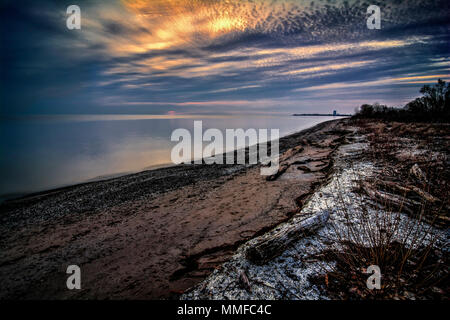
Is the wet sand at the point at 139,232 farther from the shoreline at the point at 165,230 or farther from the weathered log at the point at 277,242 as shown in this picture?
the weathered log at the point at 277,242

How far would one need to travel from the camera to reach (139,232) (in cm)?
485

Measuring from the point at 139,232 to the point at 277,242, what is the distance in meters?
3.58

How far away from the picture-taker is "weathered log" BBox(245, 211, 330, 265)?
289cm

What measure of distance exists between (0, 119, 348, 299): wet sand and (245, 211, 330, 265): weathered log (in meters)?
0.70

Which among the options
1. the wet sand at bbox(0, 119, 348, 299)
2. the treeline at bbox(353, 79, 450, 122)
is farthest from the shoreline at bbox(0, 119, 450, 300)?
the treeline at bbox(353, 79, 450, 122)

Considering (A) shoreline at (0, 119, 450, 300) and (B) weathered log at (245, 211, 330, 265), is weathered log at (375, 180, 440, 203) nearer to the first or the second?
(A) shoreline at (0, 119, 450, 300)

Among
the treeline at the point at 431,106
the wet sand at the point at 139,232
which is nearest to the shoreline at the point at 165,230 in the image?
the wet sand at the point at 139,232

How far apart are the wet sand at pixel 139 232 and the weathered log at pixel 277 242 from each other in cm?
70

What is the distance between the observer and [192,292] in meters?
2.55

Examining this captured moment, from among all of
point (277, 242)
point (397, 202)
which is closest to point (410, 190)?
point (397, 202)

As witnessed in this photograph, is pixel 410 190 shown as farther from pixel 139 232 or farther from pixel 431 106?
pixel 431 106

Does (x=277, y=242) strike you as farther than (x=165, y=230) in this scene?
No

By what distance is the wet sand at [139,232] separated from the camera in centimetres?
325
